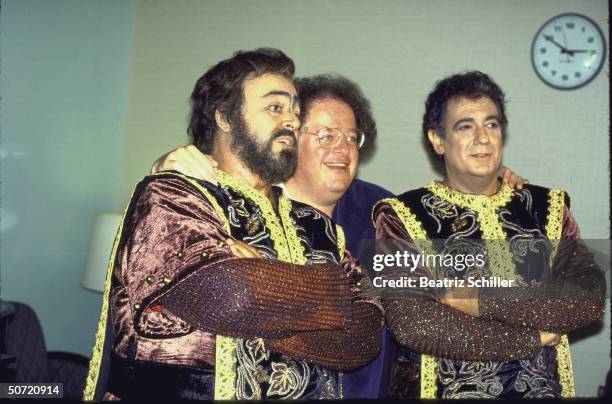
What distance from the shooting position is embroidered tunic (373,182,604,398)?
1.82 metres

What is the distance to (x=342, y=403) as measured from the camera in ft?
2.48

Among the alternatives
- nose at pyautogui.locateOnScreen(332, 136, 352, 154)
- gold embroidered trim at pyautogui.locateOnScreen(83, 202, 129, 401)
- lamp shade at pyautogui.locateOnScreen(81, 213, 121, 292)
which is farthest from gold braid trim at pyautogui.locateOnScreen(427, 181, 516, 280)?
lamp shade at pyautogui.locateOnScreen(81, 213, 121, 292)

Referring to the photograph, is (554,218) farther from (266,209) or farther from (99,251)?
(99,251)

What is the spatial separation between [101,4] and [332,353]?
9.70ft

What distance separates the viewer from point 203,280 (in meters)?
1.45

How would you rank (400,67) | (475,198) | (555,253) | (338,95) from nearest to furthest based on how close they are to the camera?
Answer: (555,253) < (475,198) < (338,95) < (400,67)

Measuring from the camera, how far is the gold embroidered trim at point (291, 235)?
5.86 feet

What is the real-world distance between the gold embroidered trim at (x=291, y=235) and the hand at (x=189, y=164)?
241mm

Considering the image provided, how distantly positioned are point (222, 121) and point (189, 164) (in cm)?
28

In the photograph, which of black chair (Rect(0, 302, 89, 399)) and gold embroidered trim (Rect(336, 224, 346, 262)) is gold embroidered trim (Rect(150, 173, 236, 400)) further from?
black chair (Rect(0, 302, 89, 399))

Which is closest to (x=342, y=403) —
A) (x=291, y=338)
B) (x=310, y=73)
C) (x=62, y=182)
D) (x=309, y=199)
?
(x=291, y=338)

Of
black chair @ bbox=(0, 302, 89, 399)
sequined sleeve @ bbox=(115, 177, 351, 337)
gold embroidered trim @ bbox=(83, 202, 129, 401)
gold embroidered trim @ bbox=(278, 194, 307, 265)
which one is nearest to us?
sequined sleeve @ bbox=(115, 177, 351, 337)

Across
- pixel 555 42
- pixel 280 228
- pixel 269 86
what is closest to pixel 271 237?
pixel 280 228

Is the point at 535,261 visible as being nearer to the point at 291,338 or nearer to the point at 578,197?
the point at 291,338
